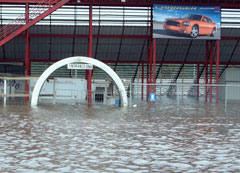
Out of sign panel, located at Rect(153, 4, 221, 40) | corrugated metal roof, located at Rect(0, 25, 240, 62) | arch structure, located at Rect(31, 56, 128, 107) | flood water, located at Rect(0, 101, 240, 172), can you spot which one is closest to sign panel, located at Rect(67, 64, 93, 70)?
arch structure, located at Rect(31, 56, 128, 107)

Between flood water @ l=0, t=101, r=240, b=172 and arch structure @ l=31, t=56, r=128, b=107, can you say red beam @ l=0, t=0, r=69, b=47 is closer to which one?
arch structure @ l=31, t=56, r=128, b=107

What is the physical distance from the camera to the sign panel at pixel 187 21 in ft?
142

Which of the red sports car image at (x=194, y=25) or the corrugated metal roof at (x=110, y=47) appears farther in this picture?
the corrugated metal roof at (x=110, y=47)

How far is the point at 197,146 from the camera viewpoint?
12875mm

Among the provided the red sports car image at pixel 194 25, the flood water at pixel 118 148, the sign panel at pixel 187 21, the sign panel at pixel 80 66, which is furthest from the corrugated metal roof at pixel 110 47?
the flood water at pixel 118 148

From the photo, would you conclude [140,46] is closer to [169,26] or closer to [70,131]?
[169,26]

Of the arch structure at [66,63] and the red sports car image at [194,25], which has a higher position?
the red sports car image at [194,25]

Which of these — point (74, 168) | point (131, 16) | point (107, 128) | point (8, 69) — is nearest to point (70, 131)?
point (107, 128)

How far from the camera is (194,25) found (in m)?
43.8

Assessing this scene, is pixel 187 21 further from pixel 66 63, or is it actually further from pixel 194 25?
pixel 66 63

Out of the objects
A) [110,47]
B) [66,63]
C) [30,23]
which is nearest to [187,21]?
[110,47]

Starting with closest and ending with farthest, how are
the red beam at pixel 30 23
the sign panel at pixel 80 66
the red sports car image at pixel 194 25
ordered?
the sign panel at pixel 80 66
the red beam at pixel 30 23
the red sports car image at pixel 194 25

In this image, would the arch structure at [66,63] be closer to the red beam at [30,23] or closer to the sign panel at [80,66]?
the sign panel at [80,66]

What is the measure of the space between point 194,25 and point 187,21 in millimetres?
805
